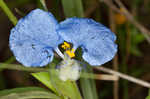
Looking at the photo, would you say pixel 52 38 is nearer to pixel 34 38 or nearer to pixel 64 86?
pixel 34 38

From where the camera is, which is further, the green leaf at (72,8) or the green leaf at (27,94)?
the green leaf at (72,8)

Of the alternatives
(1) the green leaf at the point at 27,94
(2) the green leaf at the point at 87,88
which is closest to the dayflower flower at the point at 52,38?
(1) the green leaf at the point at 27,94

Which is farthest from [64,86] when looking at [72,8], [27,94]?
[72,8]

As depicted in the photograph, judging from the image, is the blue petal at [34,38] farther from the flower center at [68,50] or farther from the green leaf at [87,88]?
the green leaf at [87,88]

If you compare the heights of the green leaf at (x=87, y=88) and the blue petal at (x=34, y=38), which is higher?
the blue petal at (x=34, y=38)

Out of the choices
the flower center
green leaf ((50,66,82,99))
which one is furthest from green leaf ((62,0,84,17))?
green leaf ((50,66,82,99))

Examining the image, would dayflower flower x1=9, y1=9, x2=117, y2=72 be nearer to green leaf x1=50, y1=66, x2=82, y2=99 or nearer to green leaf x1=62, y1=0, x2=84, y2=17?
green leaf x1=50, y1=66, x2=82, y2=99
